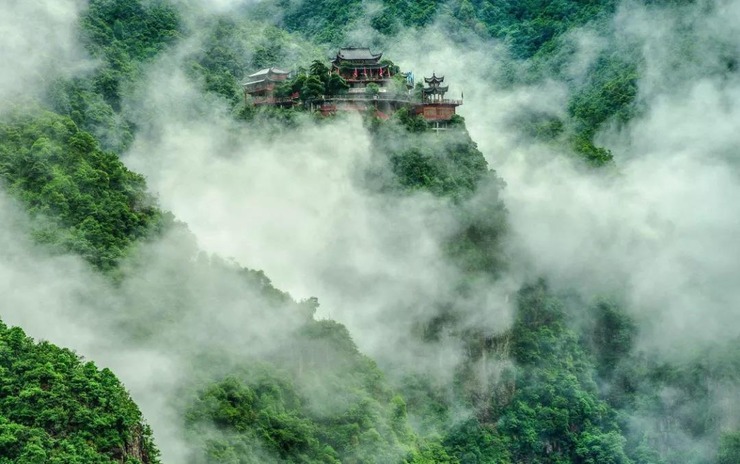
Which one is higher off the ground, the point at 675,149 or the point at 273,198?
the point at 675,149

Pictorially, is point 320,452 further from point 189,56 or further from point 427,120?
point 189,56

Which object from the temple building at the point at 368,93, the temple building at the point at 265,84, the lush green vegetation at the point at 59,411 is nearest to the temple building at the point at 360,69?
the temple building at the point at 368,93

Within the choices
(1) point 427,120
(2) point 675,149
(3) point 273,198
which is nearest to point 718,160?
(2) point 675,149

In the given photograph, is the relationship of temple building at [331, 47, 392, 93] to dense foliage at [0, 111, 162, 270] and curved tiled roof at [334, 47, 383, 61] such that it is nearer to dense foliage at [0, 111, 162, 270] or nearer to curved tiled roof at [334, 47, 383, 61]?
curved tiled roof at [334, 47, 383, 61]

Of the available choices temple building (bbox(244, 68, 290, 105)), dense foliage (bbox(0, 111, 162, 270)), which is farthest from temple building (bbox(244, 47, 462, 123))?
dense foliage (bbox(0, 111, 162, 270))

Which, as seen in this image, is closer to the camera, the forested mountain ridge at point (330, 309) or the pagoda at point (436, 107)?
the forested mountain ridge at point (330, 309)

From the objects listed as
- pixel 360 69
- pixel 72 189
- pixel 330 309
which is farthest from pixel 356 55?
pixel 72 189

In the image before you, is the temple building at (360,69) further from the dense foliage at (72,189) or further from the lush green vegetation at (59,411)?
the lush green vegetation at (59,411)
